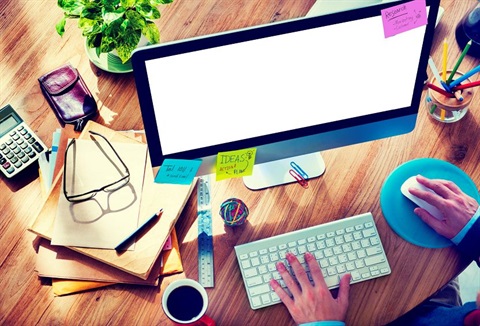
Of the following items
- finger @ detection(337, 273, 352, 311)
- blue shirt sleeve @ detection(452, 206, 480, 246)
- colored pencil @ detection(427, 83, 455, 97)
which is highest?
colored pencil @ detection(427, 83, 455, 97)

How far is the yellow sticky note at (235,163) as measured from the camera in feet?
3.48

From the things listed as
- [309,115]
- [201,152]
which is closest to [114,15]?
[201,152]

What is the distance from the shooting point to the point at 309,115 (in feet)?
3.48

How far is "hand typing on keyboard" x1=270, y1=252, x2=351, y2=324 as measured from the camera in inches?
42.6

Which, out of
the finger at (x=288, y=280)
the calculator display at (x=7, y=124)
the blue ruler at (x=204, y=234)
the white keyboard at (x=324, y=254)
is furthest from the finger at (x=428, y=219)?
the calculator display at (x=7, y=124)

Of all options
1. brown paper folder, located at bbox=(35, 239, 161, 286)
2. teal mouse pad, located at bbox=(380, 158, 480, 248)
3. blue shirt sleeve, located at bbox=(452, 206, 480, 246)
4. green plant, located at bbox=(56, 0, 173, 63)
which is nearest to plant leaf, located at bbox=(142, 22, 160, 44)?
green plant, located at bbox=(56, 0, 173, 63)

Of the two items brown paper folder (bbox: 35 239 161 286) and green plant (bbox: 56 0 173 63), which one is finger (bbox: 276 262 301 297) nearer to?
brown paper folder (bbox: 35 239 161 286)

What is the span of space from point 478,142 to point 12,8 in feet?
4.10

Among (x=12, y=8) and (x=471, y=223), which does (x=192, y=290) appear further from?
(x=12, y=8)

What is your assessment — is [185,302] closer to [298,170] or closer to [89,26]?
[298,170]

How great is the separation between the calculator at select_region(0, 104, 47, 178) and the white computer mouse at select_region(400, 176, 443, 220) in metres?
0.84

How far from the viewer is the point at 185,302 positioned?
1.02 meters

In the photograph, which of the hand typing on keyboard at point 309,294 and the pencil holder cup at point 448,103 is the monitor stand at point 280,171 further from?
the pencil holder cup at point 448,103

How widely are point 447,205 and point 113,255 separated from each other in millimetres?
741
